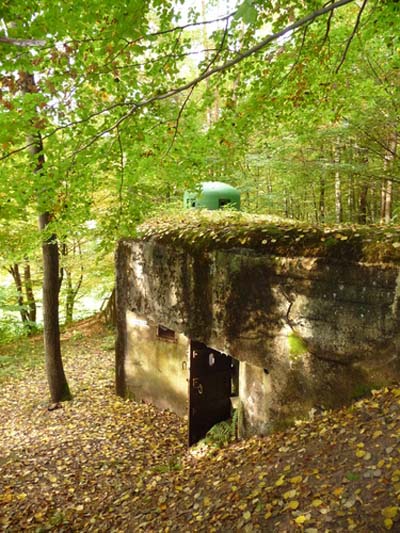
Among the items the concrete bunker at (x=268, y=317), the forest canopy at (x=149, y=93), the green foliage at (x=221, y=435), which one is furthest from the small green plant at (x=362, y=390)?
the forest canopy at (x=149, y=93)

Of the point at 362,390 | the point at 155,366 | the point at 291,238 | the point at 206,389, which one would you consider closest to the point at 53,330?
the point at 155,366

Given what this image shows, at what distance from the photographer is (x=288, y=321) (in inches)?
Answer: 249

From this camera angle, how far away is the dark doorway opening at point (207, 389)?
26.6 ft

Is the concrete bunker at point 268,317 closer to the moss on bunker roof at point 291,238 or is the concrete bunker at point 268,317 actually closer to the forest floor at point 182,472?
the moss on bunker roof at point 291,238

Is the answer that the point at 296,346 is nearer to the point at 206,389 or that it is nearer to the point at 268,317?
the point at 268,317

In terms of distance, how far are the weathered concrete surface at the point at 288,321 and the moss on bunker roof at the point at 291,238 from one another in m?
0.13

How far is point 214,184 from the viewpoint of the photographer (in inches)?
544

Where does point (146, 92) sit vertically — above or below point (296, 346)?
above

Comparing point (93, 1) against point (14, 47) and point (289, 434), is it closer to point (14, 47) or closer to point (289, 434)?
point (14, 47)

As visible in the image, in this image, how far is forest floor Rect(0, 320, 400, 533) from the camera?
412 cm

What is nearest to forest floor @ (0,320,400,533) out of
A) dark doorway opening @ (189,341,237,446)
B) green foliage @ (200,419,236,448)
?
green foliage @ (200,419,236,448)

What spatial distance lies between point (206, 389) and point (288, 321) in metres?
2.99

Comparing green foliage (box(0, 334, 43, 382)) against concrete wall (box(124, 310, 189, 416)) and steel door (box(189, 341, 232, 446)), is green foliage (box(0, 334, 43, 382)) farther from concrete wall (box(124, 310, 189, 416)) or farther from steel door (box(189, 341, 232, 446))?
steel door (box(189, 341, 232, 446))

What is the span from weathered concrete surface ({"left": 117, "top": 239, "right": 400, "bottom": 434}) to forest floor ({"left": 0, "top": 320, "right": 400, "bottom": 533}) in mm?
419
